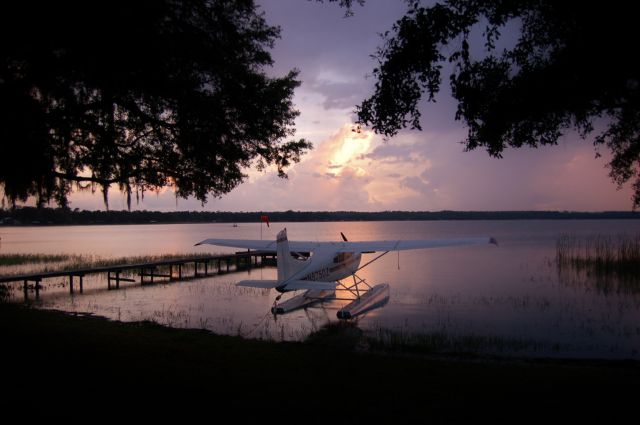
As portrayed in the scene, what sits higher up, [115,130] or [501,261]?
[115,130]

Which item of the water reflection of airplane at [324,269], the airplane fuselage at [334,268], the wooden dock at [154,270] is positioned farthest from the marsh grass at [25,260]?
the airplane fuselage at [334,268]

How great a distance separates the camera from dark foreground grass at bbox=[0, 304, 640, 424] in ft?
15.0

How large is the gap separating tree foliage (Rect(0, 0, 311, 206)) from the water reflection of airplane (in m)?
3.79

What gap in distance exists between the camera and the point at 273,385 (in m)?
A: 5.53

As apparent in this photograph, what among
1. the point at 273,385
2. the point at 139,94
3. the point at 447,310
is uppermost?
the point at 139,94

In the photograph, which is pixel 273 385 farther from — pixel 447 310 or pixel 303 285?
pixel 447 310

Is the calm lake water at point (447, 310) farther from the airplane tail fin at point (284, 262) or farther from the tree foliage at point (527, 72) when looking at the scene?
the tree foliage at point (527, 72)

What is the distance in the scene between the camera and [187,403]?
473cm

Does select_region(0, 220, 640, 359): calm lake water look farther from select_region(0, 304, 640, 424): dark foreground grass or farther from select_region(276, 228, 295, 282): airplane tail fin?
select_region(0, 304, 640, 424): dark foreground grass

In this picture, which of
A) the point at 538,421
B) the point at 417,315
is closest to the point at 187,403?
the point at 538,421

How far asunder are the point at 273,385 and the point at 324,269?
31.0ft

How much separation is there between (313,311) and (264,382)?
31.6 ft

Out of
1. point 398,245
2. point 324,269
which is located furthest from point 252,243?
point 398,245

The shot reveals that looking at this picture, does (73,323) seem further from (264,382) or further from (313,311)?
(313,311)
